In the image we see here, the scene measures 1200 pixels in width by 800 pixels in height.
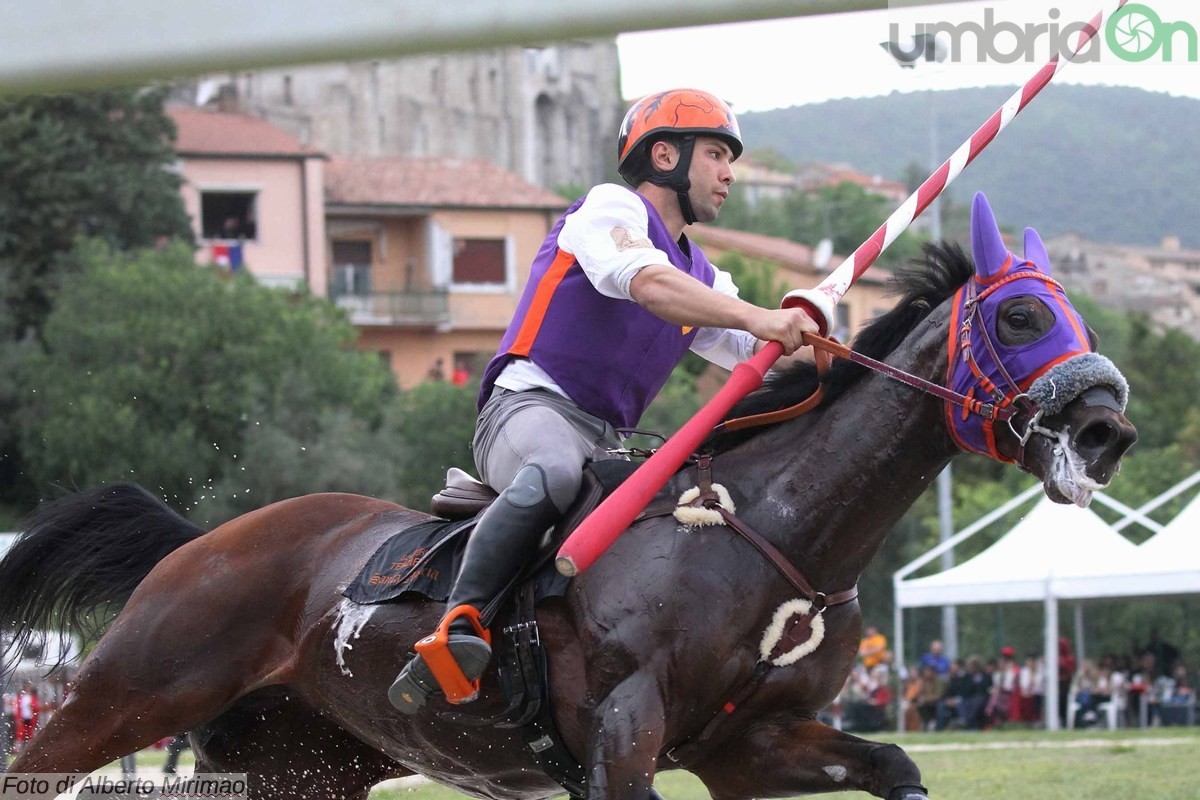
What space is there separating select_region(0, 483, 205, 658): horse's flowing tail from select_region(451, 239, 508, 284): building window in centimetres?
4844

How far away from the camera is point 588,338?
17.6 feet

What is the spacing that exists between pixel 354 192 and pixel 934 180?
52.0 meters

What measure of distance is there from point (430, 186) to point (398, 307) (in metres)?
5.76

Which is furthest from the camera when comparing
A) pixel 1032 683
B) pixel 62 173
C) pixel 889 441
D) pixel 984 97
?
pixel 984 97

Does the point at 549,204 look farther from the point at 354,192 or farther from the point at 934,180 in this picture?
the point at 934,180

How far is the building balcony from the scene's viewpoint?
53.6m

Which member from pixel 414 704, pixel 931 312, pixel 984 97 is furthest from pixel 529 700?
pixel 984 97

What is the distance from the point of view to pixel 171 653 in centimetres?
599

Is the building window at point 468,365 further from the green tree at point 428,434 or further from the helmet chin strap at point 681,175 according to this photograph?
the helmet chin strap at point 681,175

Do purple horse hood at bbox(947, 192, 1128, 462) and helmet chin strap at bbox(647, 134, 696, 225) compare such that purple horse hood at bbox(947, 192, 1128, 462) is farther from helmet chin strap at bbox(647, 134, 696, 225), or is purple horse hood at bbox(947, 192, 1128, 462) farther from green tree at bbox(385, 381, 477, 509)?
green tree at bbox(385, 381, 477, 509)

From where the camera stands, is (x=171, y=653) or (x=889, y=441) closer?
(x=889, y=441)

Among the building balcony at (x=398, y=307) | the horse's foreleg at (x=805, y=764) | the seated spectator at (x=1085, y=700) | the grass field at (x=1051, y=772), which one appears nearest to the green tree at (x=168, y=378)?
the building balcony at (x=398, y=307)

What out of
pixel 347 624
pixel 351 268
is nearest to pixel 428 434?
pixel 351 268

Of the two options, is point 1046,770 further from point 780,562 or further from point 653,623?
point 653,623
